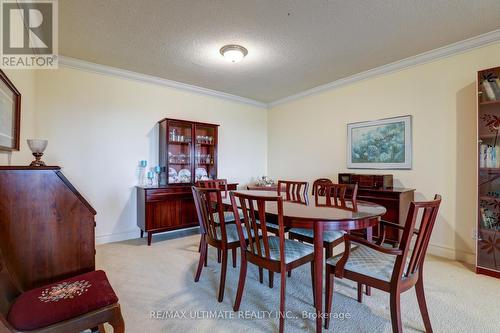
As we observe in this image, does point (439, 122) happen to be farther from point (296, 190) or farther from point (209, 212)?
point (209, 212)

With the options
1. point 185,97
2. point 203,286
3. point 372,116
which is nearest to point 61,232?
point 203,286

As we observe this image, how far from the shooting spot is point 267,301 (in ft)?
6.52

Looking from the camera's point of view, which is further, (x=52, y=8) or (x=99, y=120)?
(x=99, y=120)

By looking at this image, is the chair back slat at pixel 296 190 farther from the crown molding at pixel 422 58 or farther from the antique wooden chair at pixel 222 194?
the crown molding at pixel 422 58

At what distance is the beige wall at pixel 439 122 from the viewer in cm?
274

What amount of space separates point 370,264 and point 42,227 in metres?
2.03

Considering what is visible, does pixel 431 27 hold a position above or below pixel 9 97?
above

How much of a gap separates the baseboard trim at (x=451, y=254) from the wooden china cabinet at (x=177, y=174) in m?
2.99

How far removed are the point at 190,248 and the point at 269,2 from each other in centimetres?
297

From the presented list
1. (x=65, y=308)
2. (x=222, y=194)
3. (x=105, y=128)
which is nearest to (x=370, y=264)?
(x=65, y=308)

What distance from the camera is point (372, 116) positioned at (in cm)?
358

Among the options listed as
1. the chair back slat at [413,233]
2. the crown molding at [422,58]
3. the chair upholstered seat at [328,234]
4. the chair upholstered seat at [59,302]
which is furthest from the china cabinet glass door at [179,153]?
the chair back slat at [413,233]

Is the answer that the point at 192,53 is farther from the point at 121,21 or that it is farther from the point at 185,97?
the point at 185,97

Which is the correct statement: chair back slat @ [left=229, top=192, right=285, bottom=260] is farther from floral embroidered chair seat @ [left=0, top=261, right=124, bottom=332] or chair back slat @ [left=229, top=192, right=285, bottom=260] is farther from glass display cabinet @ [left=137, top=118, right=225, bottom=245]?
glass display cabinet @ [left=137, top=118, right=225, bottom=245]
